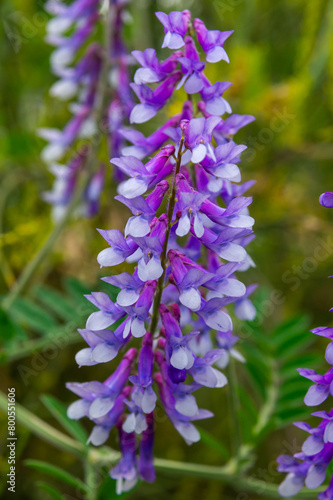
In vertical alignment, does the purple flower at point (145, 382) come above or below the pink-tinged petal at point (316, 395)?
below

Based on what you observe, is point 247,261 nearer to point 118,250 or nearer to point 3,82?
point 118,250

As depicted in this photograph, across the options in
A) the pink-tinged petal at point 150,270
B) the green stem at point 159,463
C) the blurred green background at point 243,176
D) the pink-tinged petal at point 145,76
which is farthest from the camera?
the blurred green background at point 243,176

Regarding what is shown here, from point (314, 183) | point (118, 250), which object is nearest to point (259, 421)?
point (118, 250)

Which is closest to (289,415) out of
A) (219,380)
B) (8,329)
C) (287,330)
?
(287,330)

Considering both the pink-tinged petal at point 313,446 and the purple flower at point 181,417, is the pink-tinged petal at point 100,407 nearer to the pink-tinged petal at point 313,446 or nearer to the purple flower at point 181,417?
the purple flower at point 181,417

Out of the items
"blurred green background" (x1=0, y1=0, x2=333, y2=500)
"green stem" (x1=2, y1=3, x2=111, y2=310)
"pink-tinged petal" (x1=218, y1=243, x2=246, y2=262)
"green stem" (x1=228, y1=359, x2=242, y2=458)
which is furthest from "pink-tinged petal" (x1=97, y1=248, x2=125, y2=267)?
"blurred green background" (x1=0, y1=0, x2=333, y2=500)

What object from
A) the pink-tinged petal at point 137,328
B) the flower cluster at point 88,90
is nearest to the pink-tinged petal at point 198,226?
the pink-tinged petal at point 137,328

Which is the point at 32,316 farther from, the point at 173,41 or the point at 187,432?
the point at 173,41
